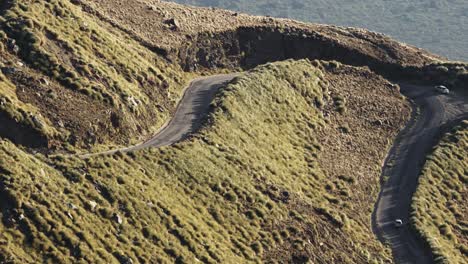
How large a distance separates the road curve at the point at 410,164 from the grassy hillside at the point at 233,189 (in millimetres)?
1216

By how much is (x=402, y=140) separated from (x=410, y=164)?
5230 millimetres

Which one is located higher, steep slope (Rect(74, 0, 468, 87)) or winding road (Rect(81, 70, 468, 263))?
steep slope (Rect(74, 0, 468, 87))

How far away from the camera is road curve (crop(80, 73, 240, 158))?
69.1 meters

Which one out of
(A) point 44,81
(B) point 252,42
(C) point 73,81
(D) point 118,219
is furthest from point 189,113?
(D) point 118,219

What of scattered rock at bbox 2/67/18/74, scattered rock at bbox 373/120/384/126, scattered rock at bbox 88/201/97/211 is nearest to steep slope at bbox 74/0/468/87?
scattered rock at bbox 373/120/384/126

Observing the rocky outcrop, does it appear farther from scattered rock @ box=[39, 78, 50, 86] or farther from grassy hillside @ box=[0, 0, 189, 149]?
scattered rock @ box=[39, 78, 50, 86]

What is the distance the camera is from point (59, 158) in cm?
5872

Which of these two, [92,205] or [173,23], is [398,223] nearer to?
[92,205]

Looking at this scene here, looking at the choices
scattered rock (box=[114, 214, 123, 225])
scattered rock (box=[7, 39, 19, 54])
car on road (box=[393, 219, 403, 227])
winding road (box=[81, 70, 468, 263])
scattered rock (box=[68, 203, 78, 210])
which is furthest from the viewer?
car on road (box=[393, 219, 403, 227])

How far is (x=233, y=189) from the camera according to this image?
214 feet

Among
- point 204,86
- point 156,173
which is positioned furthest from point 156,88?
point 156,173

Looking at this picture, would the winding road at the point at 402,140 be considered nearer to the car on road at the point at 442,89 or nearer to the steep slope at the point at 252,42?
the car on road at the point at 442,89

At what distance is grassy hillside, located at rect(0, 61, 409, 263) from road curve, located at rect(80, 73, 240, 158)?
164cm

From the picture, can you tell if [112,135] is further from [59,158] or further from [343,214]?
[343,214]
